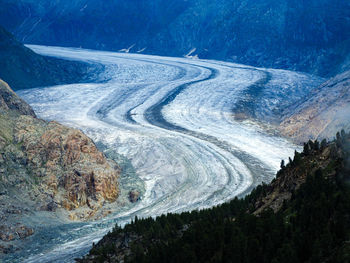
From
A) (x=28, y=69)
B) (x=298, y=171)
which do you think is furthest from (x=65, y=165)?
(x=28, y=69)

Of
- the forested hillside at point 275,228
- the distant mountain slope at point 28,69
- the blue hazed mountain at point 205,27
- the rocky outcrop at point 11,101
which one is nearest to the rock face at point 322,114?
the forested hillside at point 275,228

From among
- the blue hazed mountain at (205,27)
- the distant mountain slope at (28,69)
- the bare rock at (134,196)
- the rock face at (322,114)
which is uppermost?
the blue hazed mountain at (205,27)

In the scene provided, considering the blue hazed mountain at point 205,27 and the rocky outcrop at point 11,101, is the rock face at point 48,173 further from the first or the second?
the blue hazed mountain at point 205,27

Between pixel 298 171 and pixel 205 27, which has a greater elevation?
pixel 205 27

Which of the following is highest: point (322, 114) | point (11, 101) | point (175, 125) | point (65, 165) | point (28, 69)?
point (28, 69)

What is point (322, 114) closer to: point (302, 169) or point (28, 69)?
point (302, 169)
